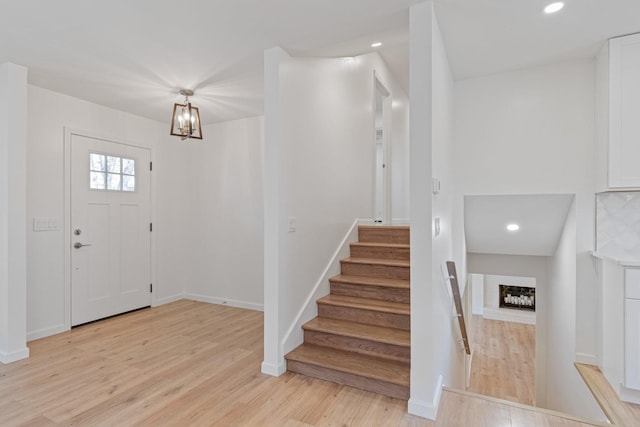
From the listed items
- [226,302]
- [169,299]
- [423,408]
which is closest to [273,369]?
[423,408]

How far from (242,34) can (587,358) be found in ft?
12.6

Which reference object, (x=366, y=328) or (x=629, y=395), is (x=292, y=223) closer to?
(x=366, y=328)

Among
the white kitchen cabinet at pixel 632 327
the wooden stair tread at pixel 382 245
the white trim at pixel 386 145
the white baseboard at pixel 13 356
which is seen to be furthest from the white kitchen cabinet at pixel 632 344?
the white baseboard at pixel 13 356

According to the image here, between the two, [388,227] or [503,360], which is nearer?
[388,227]

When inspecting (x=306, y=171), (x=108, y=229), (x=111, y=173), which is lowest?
(x=108, y=229)

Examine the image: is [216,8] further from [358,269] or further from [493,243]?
[493,243]

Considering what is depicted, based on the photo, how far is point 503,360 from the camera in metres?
6.30

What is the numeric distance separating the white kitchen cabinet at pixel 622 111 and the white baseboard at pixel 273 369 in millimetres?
2832

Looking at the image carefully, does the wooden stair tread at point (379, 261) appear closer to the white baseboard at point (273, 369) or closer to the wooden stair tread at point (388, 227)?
the wooden stair tread at point (388, 227)

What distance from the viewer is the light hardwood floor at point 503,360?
535 centimetres

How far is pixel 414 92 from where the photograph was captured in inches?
79.5

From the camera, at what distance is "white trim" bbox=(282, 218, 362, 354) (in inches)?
106

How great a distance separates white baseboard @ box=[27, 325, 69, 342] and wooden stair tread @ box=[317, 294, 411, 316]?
9.17ft

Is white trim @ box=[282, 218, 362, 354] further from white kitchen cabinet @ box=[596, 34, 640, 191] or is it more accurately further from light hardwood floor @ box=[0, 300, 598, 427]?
white kitchen cabinet @ box=[596, 34, 640, 191]
